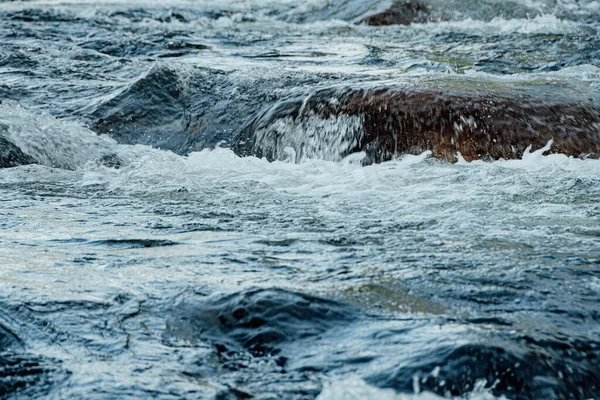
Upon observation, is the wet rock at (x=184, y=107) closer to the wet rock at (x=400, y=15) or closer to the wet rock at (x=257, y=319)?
the wet rock at (x=257, y=319)

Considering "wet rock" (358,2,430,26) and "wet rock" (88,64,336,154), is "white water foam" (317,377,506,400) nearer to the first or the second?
"wet rock" (88,64,336,154)

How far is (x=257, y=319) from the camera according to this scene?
109 inches

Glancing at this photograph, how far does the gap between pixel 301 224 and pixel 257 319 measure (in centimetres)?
137

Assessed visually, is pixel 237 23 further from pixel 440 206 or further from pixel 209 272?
pixel 209 272

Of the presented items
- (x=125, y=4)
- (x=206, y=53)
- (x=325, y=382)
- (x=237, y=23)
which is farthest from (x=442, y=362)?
(x=125, y=4)

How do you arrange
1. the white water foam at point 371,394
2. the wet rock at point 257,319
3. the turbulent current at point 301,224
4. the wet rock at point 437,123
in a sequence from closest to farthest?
the white water foam at point 371,394, the turbulent current at point 301,224, the wet rock at point 257,319, the wet rock at point 437,123

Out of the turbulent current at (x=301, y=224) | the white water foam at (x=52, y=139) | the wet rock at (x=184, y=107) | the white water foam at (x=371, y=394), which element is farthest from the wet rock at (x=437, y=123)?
the white water foam at (x=371, y=394)

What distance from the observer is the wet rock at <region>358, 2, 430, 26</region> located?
509 inches

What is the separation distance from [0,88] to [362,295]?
615cm

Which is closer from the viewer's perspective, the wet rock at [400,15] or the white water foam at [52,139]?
the white water foam at [52,139]

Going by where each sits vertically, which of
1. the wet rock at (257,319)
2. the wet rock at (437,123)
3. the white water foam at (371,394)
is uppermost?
the wet rock at (437,123)

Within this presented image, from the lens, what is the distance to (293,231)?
156 inches

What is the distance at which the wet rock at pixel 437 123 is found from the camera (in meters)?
5.88

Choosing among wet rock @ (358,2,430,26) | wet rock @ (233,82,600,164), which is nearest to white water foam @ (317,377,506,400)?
wet rock @ (233,82,600,164)
